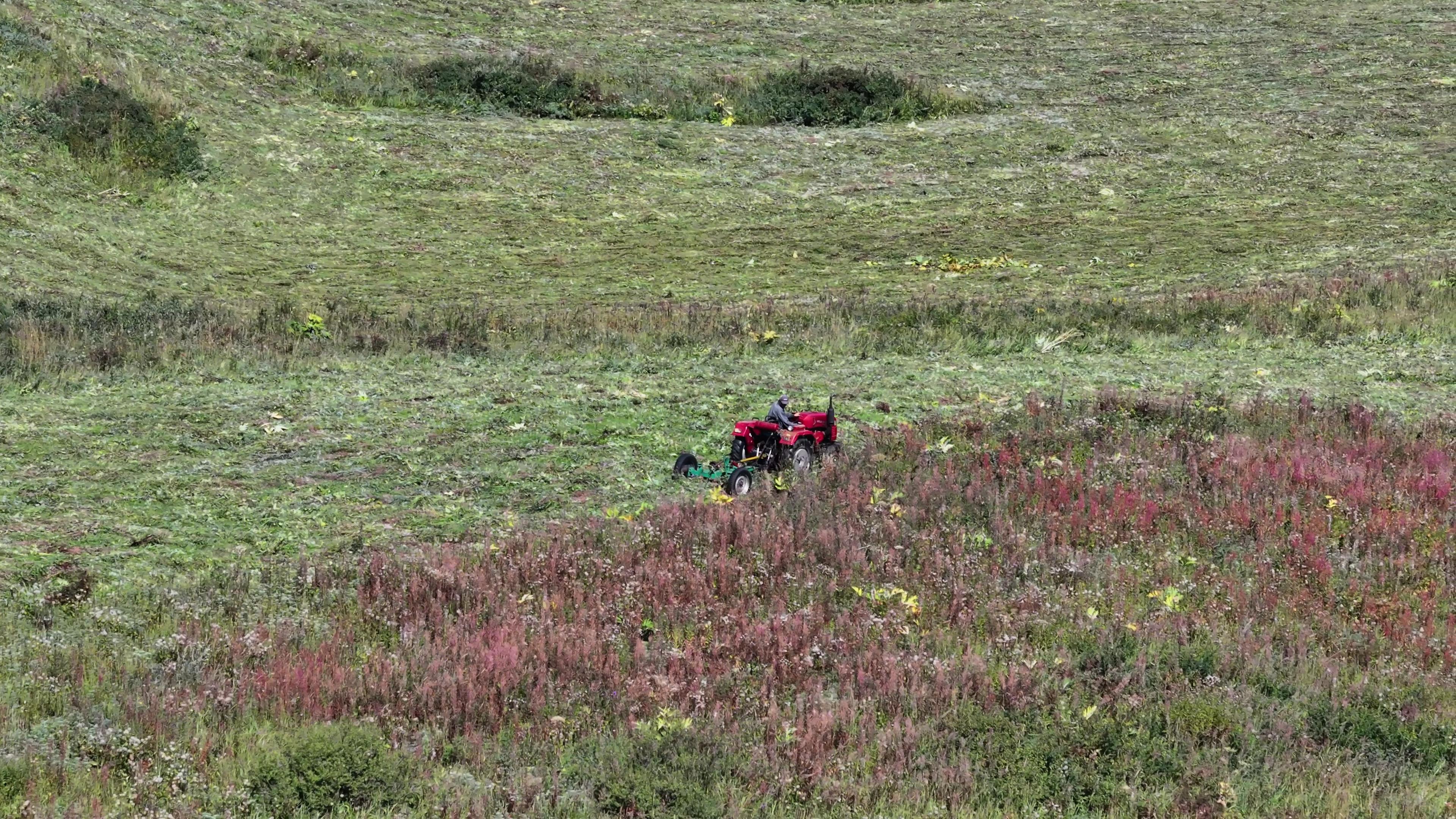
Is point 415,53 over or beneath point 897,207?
over

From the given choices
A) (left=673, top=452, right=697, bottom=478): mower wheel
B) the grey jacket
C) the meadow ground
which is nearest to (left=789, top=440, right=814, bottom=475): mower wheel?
the grey jacket

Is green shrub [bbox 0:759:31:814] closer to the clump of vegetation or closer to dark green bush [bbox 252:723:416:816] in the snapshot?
dark green bush [bbox 252:723:416:816]

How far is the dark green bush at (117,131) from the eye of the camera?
3491 centimetres

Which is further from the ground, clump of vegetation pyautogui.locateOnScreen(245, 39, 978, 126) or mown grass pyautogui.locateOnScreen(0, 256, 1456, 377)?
clump of vegetation pyautogui.locateOnScreen(245, 39, 978, 126)

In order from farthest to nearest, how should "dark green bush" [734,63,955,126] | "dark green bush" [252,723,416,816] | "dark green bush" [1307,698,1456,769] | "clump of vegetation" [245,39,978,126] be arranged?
"dark green bush" [734,63,955,126]
"clump of vegetation" [245,39,978,126]
"dark green bush" [1307,698,1456,769]
"dark green bush" [252,723,416,816]

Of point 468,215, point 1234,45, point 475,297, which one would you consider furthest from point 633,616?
point 1234,45

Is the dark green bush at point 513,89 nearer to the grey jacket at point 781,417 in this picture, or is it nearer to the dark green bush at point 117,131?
the dark green bush at point 117,131

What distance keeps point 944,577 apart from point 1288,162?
34.5 meters

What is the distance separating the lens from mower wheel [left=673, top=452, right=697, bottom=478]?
1634 cm

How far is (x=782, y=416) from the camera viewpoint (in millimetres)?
16562

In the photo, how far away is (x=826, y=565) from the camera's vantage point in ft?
43.9

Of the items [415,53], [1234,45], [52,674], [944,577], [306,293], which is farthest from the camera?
[1234,45]

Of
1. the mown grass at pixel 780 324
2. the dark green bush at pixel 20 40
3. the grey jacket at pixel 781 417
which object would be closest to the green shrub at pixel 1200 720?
the grey jacket at pixel 781 417

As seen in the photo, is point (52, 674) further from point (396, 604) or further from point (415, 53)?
point (415, 53)
